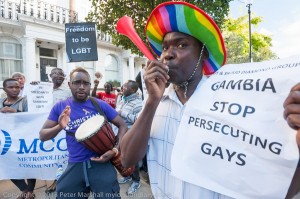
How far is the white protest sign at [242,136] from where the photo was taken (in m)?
0.87

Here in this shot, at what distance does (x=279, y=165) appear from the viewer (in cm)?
87

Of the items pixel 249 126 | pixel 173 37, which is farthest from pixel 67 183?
pixel 249 126

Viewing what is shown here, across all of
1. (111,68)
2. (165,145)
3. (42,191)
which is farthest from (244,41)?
(165,145)

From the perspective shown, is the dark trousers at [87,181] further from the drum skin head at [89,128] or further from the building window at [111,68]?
the building window at [111,68]

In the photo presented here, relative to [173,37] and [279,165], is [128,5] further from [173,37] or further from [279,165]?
[279,165]

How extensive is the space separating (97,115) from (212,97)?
5.78 ft

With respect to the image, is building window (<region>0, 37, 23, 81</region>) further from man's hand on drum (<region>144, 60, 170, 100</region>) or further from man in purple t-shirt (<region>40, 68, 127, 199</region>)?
man's hand on drum (<region>144, 60, 170, 100</region>)

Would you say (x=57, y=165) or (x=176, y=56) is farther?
(x=57, y=165)

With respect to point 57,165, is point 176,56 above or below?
above

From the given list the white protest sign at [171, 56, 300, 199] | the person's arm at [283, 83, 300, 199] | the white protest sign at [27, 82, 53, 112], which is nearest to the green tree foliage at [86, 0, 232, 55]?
the white protest sign at [27, 82, 53, 112]

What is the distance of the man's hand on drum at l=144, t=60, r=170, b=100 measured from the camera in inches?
45.7

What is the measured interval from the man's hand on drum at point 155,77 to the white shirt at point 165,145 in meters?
0.20

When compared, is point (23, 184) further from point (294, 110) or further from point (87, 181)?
point (294, 110)

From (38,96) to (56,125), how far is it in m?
2.33
